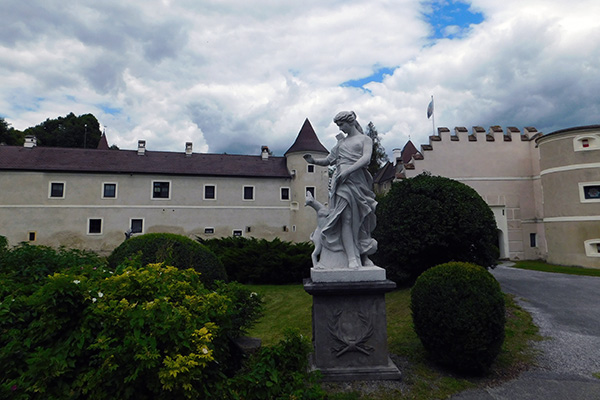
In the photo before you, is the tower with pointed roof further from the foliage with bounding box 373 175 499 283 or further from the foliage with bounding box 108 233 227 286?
the foliage with bounding box 108 233 227 286

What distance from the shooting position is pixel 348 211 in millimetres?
4957

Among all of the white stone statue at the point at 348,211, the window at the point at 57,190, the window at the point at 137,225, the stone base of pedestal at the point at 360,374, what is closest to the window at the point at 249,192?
the window at the point at 137,225

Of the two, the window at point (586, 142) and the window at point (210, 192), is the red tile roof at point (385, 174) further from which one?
the window at point (210, 192)

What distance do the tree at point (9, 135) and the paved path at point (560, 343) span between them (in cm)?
5032

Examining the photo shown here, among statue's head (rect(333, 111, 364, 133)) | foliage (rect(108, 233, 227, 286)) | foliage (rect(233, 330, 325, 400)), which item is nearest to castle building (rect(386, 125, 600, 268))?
foliage (rect(108, 233, 227, 286))

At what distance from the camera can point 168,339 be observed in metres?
2.67

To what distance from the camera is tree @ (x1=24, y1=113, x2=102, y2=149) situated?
45125 mm

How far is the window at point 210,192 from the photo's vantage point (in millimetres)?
27969

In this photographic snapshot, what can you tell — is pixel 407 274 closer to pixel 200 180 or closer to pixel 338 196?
pixel 338 196

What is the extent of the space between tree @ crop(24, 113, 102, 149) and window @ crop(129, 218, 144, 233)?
88.6ft

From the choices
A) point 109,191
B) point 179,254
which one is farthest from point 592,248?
point 109,191

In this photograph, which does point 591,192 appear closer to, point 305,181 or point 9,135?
point 305,181

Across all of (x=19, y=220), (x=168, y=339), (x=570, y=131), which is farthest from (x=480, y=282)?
(x=19, y=220)

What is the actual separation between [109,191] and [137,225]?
3625mm
